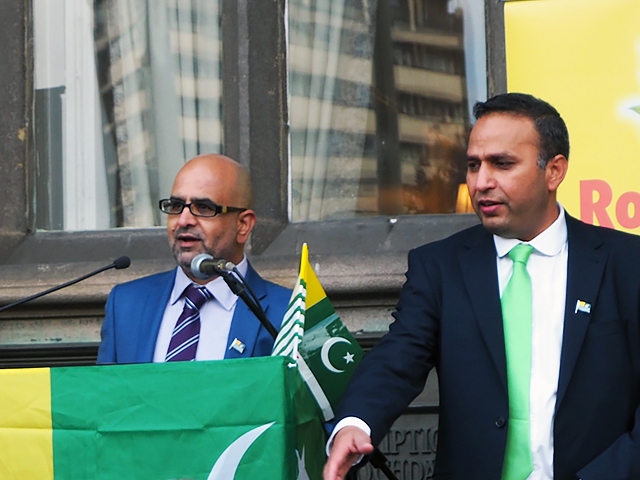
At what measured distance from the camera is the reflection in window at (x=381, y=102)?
22.2 feet

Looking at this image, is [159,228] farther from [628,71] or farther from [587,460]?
[587,460]

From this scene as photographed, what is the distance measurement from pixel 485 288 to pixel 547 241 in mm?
274

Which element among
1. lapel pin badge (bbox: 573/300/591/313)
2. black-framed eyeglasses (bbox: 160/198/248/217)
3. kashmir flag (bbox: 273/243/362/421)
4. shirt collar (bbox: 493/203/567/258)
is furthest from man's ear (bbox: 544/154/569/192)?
black-framed eyeglasses (bbox: 160/198/248/217)

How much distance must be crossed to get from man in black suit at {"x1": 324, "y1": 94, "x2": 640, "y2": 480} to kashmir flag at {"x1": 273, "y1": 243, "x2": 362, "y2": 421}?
0.14m

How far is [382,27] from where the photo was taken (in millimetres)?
6938

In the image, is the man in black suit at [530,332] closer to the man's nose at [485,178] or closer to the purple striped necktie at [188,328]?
the man's nose at [485,178]

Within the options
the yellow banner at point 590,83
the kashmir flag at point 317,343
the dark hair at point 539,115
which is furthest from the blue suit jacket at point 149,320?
the yellow banner at point 590,83

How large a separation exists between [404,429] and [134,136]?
2.36 metres

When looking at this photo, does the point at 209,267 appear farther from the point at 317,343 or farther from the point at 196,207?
the point at 196,207

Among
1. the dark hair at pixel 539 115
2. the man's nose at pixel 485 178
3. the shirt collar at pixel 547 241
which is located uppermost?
the dark hair at pixel 539 115

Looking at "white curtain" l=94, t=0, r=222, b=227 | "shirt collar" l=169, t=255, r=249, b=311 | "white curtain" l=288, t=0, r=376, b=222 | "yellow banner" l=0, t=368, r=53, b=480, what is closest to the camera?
"yellow banner" l=0, t=368, r=53, b=480

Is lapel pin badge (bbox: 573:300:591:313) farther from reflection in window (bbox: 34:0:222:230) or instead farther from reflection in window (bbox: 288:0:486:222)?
reflection in window (bbox: 34:0:222:230)

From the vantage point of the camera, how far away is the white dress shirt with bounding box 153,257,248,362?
15.4ft

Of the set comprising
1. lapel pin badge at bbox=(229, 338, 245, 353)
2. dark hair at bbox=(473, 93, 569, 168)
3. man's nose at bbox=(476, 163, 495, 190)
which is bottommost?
lapel pin badge at bbox=(229, 338, 245, 353)
